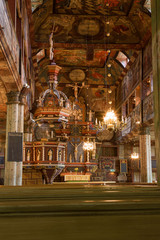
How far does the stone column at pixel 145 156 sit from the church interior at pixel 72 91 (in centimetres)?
6

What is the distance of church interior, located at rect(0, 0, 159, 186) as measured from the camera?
39.3 feet

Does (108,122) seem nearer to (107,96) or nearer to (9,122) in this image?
(9,122)

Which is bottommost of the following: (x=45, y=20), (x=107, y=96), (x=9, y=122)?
(x=9, y=122)

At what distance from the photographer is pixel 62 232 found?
111 cm

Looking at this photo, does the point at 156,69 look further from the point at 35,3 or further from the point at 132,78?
the point at 132,78

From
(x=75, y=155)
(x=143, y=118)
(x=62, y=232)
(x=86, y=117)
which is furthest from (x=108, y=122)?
Result: (x=62, y=232)

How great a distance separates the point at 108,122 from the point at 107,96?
13157 millimetres

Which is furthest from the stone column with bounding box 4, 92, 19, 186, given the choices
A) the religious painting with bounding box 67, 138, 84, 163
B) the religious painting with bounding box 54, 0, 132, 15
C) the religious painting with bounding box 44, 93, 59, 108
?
the religious painting with bounding box 67, 138, 84, 163

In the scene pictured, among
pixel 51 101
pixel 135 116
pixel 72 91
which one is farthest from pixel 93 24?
pixel 51 101

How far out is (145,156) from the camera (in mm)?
18391

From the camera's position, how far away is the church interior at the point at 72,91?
1198 cm

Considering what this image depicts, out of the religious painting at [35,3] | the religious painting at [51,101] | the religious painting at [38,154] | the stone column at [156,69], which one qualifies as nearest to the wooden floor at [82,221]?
the stone column at [156,69]

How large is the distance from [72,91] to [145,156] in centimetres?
1100

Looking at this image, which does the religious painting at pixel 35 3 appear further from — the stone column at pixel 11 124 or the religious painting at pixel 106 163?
the religious painting at pixel 106 163
